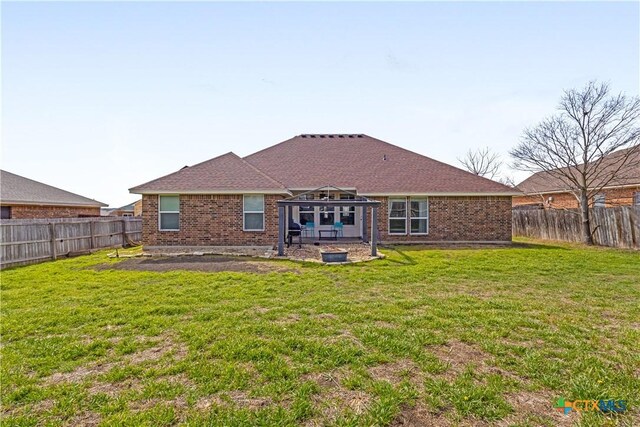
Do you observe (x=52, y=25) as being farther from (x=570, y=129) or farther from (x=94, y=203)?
(x=570, y=129)

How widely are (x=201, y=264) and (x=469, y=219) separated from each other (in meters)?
12.9

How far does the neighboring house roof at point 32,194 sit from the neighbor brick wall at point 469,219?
20.9 m

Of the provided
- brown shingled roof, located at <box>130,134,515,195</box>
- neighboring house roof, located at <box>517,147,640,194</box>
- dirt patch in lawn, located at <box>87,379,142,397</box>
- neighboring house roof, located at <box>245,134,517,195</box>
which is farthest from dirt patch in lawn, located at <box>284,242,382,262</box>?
neighboring house roof, located at <box>517,147,640,194</box>

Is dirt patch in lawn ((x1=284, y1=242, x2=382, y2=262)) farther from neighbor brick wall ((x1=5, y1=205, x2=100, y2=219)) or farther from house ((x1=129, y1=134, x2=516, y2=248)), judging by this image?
neighbor brick wall ((x1=5, y1=205, x2=100, y2=219))

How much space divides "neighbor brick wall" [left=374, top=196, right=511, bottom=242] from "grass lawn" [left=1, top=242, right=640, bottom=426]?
28.9 ft

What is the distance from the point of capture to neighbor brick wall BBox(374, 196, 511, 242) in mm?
17062

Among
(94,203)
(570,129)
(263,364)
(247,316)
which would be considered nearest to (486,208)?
(570,129)

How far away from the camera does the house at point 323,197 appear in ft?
48.9

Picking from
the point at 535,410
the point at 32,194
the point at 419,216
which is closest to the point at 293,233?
the point at 419,216

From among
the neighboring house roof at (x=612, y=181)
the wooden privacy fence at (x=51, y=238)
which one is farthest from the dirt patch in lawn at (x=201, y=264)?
the neighboring house roof at (x=612, y=181)

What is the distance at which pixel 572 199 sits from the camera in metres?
23.9

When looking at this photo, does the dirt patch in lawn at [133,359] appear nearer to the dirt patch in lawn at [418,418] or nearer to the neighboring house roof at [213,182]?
the dirt patch in lawn at [418,418]

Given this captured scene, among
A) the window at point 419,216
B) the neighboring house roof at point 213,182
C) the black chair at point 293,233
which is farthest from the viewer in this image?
the window at point 419,216

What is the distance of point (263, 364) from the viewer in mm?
3977
